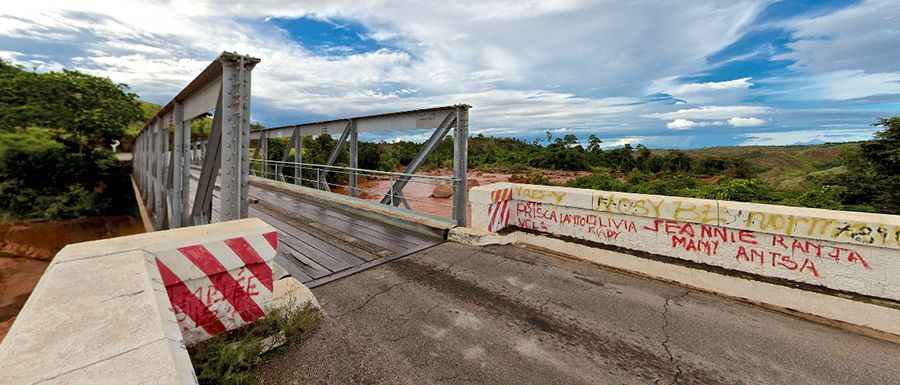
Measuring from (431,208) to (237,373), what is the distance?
58.1 ft

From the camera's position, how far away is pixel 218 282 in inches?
103

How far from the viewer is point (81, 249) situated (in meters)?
2.52

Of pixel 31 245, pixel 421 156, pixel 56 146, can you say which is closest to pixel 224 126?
pixel 421 156

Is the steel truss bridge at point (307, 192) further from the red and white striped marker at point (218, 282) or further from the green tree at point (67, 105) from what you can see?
the green tree at point (67, 105)

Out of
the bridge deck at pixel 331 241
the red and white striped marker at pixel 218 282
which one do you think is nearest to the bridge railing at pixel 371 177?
the bridge deck at pixel 331 241

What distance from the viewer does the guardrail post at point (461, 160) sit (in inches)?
260

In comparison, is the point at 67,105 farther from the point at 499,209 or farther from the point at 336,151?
the point at 499,209

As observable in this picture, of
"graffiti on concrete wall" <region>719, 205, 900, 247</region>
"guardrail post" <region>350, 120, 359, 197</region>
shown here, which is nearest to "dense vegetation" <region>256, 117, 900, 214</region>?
"guardrail post" <region>350, 120, 359, 197</region>

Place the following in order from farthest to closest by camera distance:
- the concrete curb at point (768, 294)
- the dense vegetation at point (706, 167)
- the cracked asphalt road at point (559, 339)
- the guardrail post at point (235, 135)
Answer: the dense vegetation at point (706, 167), the guardrail post at point (235, 135), the concrete curb at point (768, 294), the cracked asphalt road at point (559, 339)

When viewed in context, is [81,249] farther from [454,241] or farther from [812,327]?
[812,327]

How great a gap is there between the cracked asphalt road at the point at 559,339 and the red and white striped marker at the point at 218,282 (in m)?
0.50

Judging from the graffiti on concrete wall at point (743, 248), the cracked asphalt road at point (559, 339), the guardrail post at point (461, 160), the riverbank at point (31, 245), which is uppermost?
the guardrail post at point (461, 160)

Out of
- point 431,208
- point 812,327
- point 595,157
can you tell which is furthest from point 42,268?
point 595,157

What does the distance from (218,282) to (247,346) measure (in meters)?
0.51
